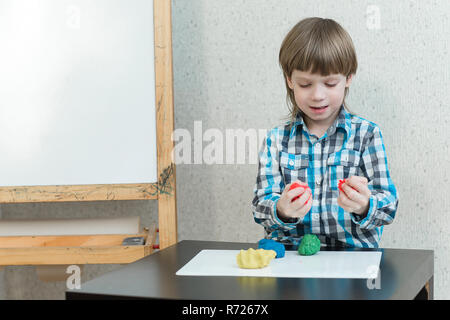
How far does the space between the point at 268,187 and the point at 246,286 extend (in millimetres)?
400

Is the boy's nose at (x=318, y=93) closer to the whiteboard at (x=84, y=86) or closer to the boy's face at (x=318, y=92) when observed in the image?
the boy's face at (x=318, y=92)

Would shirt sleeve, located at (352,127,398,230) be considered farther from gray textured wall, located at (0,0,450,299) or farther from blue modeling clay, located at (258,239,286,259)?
gray textured wall, located at (0,0,450,299)

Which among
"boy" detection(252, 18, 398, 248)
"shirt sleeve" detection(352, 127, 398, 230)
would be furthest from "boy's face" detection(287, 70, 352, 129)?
"shirt sleeve" detection(352, 127, 398, 230)

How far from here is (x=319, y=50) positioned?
0.91 meters

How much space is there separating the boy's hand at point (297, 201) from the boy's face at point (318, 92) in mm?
181

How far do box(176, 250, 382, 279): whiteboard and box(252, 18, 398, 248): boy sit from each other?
0.13 metres

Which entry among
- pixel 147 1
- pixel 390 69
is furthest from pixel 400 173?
pixel 147 1

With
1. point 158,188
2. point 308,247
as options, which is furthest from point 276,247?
point 158,188

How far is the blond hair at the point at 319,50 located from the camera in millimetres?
911

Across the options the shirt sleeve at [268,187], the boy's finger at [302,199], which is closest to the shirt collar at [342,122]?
the shirt sleeve at [268,187]

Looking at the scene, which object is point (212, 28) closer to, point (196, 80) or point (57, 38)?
point (196, 80)

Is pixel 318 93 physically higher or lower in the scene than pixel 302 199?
higher

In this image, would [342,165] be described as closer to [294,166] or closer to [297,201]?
[294,166]

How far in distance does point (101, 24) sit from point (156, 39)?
4.8 inches
